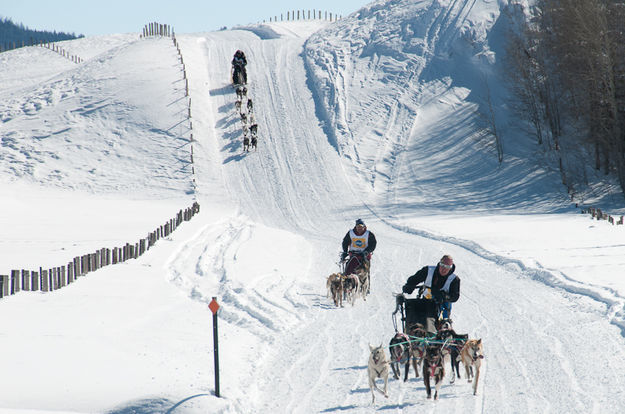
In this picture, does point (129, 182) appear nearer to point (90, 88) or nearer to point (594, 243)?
point (90, 88)

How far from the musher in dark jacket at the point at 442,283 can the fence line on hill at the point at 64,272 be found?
8841 millimetres

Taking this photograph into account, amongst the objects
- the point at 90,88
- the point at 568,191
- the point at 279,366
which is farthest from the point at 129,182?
the point at 279,366

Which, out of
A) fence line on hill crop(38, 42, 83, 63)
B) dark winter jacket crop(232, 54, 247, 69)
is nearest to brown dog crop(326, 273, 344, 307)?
dark winter jacket crop(232, 54, 247, 69)

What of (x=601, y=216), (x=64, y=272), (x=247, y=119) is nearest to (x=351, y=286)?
(x=64, y=272)

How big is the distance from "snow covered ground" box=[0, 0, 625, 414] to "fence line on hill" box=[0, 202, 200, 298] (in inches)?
17.5

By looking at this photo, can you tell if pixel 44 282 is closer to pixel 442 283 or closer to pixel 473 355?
pixel 442 283

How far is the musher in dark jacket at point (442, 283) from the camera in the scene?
34.1 ft

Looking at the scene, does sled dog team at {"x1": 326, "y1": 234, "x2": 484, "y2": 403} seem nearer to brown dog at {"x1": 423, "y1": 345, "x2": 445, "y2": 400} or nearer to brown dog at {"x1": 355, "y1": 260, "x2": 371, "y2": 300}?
brown dog at {"x1": 423, "y1": 345, "x2": 445, "y2": 400}

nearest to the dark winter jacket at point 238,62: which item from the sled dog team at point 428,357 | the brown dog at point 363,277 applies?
the brown dog at point 363,277

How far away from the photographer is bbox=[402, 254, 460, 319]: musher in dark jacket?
1038cm

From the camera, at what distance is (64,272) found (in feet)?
51.8

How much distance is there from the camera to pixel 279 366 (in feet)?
33.8

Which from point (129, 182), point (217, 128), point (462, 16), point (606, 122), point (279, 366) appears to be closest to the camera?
point (279, 366)

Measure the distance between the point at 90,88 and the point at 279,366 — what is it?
46017mm
